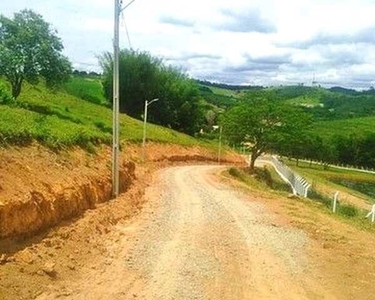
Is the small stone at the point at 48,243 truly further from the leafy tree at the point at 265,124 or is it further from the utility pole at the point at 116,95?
the leafy tree at the point at 265,124

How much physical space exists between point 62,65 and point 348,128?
412ft

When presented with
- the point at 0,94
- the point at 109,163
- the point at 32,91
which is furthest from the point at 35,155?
the point at 32,91

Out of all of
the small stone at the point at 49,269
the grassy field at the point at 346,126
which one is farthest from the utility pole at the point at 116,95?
the grassy field at the point at 346,126

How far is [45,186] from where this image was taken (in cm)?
1357

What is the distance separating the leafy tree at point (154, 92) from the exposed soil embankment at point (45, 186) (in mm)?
58027

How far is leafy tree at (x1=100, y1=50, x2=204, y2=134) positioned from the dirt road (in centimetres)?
6035

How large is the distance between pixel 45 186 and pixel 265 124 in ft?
116

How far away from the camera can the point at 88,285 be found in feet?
35.1

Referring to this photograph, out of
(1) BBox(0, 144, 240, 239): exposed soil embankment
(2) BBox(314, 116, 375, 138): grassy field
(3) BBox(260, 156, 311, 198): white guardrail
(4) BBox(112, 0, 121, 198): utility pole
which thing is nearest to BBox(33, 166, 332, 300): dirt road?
(1) BBox(0, 144, 240, 239): exposed soil embankment

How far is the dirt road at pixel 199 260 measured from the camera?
10.9m

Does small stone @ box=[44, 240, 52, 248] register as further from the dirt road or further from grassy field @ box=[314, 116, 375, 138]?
grassy field @ box=[314, 116, 375, 138]

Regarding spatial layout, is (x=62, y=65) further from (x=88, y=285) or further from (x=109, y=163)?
(x=88, y=285)

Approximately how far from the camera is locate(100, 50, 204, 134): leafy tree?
259ft

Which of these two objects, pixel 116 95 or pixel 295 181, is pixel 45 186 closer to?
pixel 116 95
